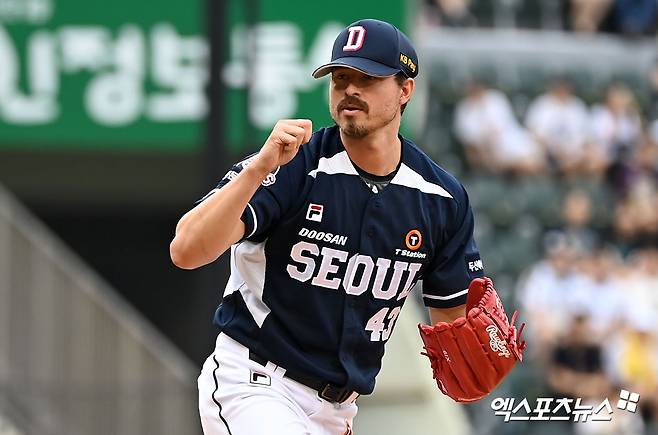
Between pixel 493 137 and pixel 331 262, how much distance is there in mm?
9586

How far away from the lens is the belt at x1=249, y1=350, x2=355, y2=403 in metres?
4.64

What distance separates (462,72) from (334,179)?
11043 millimetres

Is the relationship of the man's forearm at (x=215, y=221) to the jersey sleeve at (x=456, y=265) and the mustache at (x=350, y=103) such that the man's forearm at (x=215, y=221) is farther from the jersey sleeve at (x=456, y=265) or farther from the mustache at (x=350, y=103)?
the jersey sleeve at (x=456, y=265)

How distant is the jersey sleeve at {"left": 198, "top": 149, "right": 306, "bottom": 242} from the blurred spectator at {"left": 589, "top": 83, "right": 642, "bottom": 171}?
10.5m

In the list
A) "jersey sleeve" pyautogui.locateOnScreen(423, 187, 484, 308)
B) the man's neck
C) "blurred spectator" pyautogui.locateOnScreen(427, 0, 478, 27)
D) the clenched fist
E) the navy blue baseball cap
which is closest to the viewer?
the clenched fist

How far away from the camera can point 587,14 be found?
16.5 meters

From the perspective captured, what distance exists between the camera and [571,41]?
16.6 metres

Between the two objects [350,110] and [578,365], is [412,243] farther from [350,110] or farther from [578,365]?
[578,365]

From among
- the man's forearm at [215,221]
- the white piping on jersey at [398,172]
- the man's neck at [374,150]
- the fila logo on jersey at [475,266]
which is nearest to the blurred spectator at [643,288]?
the fila logo on jersey at [475,266]

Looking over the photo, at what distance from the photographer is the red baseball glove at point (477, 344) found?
188 inches

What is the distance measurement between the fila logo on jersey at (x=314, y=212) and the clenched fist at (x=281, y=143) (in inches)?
16.6

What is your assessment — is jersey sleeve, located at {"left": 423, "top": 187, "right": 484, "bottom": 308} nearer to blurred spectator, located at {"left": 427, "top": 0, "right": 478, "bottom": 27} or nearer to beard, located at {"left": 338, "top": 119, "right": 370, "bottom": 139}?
beard, located at {"left": 338, "top": 119, "right": 370, "bottom": 139}

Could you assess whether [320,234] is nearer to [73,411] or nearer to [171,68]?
[73,411]

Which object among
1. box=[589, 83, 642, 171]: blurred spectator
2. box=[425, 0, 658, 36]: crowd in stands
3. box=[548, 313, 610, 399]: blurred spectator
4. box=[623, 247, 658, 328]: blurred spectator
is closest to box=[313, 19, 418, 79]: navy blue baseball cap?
box=[548, 313, 610, 399]: blurred spectator
